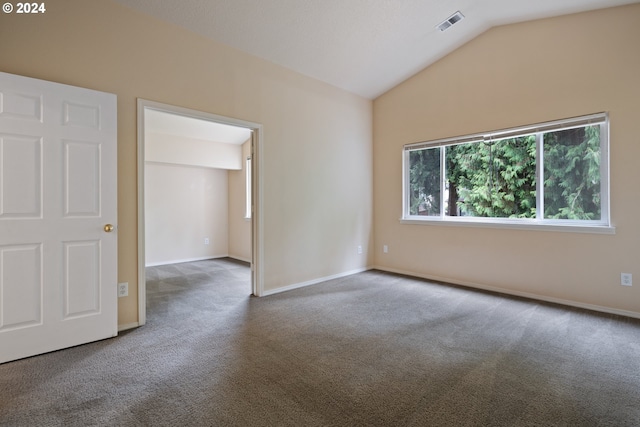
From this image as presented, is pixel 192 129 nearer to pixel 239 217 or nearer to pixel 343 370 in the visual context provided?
pixel 239 217

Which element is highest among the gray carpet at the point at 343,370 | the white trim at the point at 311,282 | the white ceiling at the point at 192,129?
the white ceiling at the point at 192,129

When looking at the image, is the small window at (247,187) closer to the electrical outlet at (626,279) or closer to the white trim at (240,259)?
the white trim at (240,259)

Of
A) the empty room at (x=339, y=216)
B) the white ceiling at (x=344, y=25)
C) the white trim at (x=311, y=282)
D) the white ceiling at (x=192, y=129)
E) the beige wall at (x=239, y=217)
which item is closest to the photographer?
the empty room at (x=339, y=216)

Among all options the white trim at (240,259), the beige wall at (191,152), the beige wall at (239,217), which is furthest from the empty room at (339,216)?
the beige wall at (239,217)

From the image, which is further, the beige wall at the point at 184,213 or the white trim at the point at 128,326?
the beige wall at the point at 184,213

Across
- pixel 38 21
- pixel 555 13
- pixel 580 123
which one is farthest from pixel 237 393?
pixel 555 13

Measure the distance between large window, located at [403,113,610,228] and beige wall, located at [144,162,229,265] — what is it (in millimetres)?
3871

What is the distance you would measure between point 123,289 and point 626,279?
483 cm

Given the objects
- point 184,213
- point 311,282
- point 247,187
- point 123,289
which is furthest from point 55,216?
point 247,187

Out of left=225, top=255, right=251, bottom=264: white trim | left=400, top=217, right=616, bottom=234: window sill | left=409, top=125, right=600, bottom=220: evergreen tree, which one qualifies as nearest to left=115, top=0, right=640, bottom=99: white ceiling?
left=409, top=125, right=600, bottom=220: evergreen tree

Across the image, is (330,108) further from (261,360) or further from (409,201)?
(261,360)

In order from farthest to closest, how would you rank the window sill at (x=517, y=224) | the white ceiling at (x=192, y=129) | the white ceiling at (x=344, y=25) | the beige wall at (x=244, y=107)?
1. the white ceiling at (x=192, y=129)
2. the window sill at (x=517, y=224)
3. the white ceiling at (x=344, y=25)
4. the beige wall at (x=244, y=107)

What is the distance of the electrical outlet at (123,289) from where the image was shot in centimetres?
278

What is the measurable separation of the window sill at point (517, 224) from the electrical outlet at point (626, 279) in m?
0.44
